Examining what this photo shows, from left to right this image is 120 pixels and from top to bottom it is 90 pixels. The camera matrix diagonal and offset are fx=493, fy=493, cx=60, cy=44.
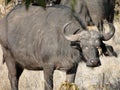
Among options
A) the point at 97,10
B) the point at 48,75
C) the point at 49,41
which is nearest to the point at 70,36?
the point at 49,41

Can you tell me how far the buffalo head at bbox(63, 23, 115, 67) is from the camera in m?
6.75

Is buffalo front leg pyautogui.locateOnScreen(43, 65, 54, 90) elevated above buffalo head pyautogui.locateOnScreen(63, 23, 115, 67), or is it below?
below

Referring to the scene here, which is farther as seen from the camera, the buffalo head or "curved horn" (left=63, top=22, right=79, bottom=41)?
"curved horn" (left=63, top=22, right=79, bottom=41)

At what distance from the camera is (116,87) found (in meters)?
7.60

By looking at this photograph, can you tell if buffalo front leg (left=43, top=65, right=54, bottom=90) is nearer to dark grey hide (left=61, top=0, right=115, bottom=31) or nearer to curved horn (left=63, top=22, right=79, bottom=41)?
curved horn (left=63, top=22, right=79, bottom=41)

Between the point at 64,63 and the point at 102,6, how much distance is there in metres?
6.41

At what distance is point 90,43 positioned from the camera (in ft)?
22.8

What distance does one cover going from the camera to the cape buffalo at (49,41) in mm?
7107

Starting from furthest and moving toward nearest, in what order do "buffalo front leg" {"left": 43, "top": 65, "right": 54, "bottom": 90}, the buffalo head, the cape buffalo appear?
1. "buffalo front leg" {"left": 43, "top": 65, "right": 54, "bottom": 90}
2. the cape buffalo
3. the buffalo head

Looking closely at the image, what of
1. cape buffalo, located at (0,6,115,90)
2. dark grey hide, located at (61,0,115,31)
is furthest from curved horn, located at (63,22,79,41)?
dark grey hide, located at (61,0,115,31)

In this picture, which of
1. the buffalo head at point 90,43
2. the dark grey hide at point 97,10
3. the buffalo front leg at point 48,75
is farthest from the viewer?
the dark grey hide at point 97,10

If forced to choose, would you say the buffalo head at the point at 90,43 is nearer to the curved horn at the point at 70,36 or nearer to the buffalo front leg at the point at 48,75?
the curved horn at the point at 70,36

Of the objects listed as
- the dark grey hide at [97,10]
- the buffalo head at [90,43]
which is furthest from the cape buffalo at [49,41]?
the dark grey hide at [97,10]

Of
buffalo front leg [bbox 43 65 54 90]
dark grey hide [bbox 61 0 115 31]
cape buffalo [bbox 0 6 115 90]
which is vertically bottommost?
dark grey hide [bbox 61 0 115 31]
